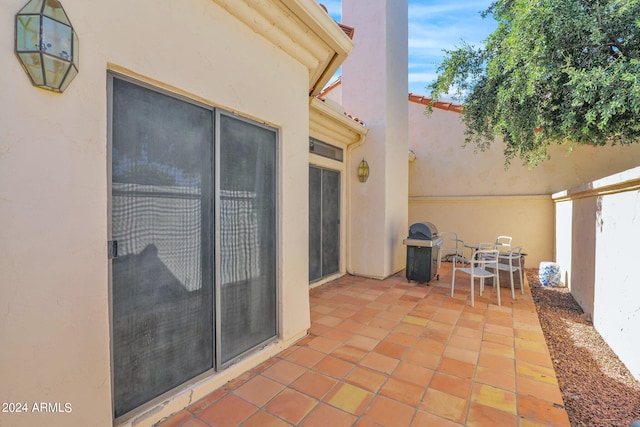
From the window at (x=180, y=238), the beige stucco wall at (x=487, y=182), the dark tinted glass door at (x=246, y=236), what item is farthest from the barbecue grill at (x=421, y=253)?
the window at (x=180, y=238)

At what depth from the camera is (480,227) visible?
8.56m

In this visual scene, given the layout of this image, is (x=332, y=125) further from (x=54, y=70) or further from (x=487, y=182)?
(x=487, y=182)

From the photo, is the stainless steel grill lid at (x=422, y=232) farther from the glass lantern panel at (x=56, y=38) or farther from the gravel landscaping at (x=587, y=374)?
the glass lantern panel at (x=56, y=38)

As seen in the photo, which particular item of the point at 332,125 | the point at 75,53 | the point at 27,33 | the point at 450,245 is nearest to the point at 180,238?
the point at 75,53

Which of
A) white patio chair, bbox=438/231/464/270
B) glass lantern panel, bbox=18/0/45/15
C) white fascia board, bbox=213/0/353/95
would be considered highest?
white fascia board, bbox=213/0/353/95

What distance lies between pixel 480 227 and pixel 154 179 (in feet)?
29.1

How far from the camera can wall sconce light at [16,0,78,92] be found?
4.72ft

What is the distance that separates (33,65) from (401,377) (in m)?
3.51

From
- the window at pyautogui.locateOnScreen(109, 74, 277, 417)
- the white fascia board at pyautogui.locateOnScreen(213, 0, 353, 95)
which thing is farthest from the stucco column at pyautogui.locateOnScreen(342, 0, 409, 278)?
the window at pyautogui.locateOnScreen(109, 74, 277, 417)

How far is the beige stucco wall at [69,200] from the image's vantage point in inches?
56.0

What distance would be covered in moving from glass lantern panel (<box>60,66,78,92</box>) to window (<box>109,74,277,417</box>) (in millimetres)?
245

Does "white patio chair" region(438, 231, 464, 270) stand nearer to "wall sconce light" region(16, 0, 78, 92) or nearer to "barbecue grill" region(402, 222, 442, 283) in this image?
"barbecue grill" region(402, 222, 442, 283)

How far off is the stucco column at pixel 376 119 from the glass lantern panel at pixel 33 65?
5742 mm

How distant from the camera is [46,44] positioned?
1482 millimetres
